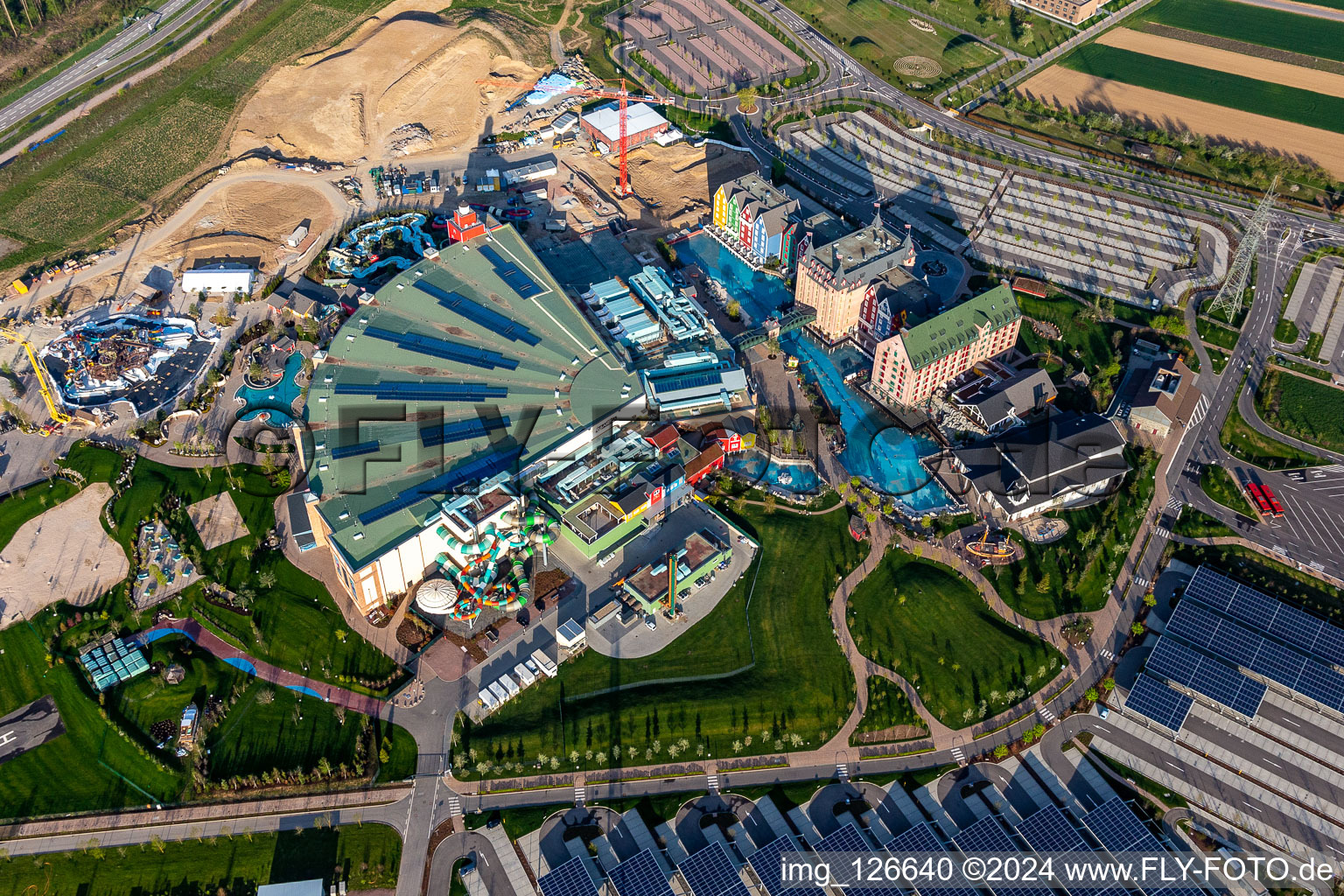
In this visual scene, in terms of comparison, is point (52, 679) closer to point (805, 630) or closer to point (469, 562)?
point (469, 562)

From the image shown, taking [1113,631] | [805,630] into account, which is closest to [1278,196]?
[1113,631]

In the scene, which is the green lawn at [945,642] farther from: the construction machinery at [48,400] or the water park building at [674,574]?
the construction machinery at [48,400]

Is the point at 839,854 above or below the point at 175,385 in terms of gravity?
below

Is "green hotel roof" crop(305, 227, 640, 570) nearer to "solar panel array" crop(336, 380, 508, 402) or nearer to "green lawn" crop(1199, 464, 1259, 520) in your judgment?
"solar panel array" crop(336, 380, 508, 402)

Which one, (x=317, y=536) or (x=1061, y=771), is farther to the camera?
(x=317, y=536)

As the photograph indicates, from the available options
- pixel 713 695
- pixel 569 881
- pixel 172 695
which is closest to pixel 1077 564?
pixel 713 695

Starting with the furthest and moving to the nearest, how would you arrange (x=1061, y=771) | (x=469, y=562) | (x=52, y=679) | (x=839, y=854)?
(x=469, y=562)
(x=52, y=679)
(x=1061, y=771)
(x=839, y=854)

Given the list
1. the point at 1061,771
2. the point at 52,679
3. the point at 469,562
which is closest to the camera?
the point at 1061,771

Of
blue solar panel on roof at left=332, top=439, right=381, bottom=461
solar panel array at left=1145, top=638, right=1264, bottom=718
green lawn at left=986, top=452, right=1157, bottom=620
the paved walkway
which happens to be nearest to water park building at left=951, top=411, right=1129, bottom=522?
green lawn at left=986, top=452, right=1157, bottom=620
